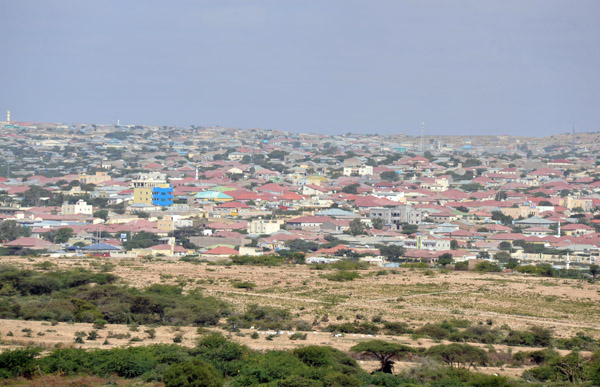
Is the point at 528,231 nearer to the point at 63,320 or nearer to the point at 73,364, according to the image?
the point at 63,320

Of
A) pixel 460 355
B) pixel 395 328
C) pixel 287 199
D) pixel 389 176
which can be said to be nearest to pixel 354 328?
pixel 395 328

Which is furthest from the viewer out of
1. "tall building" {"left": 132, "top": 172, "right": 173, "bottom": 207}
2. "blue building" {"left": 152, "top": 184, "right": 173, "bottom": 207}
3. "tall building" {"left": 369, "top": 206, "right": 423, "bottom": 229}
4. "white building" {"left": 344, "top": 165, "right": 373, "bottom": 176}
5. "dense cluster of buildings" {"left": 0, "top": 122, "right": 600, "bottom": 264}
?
"white building" {"left": 344, "top": 165, "right": 373, "bottom": 176}

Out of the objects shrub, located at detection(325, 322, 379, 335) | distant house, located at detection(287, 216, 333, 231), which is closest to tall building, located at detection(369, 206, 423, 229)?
distant house, located at detection(287, 216, 333, 231)

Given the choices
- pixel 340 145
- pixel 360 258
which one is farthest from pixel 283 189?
pixel 340 145

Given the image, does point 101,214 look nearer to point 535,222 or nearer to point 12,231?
point 12,231

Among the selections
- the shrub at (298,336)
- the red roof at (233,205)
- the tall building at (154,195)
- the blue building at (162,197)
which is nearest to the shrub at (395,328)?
the shrub at (298,336)

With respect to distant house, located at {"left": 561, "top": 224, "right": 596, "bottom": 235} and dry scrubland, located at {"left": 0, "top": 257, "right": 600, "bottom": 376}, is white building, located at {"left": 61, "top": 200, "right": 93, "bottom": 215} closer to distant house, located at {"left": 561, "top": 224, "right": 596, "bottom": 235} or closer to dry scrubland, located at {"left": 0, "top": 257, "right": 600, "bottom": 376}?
dry scrubland, located at {"left": 0, "top": 257, "right": 600, "bottom": 376}

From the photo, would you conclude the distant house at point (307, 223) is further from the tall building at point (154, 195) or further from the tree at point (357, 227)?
the tall building at point (154, 195)
